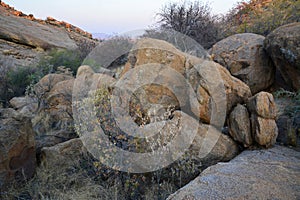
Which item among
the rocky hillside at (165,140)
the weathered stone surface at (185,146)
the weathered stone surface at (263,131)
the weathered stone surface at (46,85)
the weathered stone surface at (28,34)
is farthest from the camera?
the weathered stone surface at (28,34)

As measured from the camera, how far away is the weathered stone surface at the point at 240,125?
9.82 ft

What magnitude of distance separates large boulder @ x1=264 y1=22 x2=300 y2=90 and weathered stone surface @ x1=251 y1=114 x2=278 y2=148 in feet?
5.45

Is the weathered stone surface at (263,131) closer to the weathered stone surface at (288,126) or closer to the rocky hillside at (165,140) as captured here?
the rocky hillside at (165,140)

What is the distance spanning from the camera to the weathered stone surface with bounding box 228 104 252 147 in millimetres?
2992

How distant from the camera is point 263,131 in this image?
2877 mm

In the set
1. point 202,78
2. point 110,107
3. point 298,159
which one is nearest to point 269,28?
point 202,78

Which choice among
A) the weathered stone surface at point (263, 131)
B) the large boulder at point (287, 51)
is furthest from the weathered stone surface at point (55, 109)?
the large boulder at point (287, 51)

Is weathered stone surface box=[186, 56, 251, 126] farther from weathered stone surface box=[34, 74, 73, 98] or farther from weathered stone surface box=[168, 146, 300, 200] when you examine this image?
weathered stone surface box=[34, 74, 73, 98]

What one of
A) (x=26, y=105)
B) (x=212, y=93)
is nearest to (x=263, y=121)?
(x=212, y=93)

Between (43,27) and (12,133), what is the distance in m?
12.0

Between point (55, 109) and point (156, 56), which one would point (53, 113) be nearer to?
point (55, 109)

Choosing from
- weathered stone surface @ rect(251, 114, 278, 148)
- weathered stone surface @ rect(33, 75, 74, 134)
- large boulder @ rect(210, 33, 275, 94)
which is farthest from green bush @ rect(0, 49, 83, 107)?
weathered stone surface @ rect(251, 114, 278, 148)

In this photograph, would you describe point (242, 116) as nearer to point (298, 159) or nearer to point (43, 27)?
point (298, 159)

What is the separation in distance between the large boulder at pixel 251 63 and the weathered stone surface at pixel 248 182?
2.32 meters
